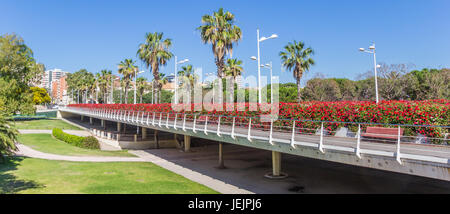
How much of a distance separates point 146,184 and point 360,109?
13.6 metres

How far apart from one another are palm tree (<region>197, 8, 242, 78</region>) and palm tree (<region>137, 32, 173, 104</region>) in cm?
1417

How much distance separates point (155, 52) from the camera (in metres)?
44.9

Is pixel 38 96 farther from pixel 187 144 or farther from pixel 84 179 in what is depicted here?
pixel 84 179

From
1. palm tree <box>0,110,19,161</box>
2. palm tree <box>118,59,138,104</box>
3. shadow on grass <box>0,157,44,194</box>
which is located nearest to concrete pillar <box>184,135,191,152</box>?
shadow on grass <box>0,157,44,194</box>

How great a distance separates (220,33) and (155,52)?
16.8m

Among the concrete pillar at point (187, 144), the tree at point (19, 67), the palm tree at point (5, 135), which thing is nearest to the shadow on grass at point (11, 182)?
the palm tree at point (5, 135)

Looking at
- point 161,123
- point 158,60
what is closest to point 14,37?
point 158,60

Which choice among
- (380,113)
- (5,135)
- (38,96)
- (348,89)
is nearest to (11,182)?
(5,135)

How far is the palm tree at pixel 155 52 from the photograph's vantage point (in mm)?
44812

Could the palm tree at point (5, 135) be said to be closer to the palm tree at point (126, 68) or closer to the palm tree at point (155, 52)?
the palm tree at point (155, 52)

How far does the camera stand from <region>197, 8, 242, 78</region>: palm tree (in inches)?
1237

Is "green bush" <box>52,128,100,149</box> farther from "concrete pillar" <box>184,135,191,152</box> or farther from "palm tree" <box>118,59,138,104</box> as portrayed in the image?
"palm tree" <box>118,59,138,104</box>

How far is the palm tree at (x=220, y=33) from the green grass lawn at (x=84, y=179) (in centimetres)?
1424
